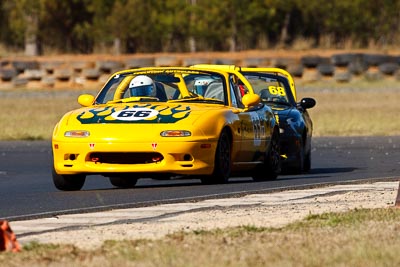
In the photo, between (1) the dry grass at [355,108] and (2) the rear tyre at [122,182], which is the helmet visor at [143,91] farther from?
(1) the dry grass at [355,108]

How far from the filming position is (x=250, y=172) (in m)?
Answer: 16.7

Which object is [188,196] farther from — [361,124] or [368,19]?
[368,19]

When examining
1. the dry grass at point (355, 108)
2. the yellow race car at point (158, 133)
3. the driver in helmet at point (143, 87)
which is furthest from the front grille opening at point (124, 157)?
the dry grass at point (355, 108)

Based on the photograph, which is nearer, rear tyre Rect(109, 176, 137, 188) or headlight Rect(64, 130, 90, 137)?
headlight Rect(64, 130, 90, 137)

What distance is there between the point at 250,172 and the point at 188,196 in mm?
3303

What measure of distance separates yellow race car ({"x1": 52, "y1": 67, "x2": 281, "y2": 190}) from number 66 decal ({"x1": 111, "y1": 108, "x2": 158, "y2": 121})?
0.03 feet

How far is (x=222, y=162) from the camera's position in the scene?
1511 cm

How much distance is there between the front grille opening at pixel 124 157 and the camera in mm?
14484

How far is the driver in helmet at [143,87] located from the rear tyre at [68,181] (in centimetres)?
127

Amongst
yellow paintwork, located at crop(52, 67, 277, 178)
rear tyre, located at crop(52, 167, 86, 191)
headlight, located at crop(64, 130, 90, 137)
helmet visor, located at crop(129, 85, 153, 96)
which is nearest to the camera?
yellow paintwork, located at crop(52, 67, 277, 178)

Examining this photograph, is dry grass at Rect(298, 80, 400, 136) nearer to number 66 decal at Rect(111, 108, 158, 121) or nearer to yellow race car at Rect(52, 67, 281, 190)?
yellow race car at Rect(52, 67, 281, 190)

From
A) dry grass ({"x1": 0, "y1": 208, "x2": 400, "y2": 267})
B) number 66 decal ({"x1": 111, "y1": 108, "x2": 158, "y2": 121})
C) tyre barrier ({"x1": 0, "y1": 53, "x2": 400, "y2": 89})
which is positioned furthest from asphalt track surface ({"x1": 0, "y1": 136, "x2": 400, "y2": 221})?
tyre barrier ({"x1": 0, "y1": 53, "x2": 400, "y2": 89})

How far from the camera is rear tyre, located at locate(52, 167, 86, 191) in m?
14.9

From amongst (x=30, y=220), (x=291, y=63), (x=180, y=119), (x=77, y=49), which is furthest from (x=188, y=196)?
(x=77, y=49)
